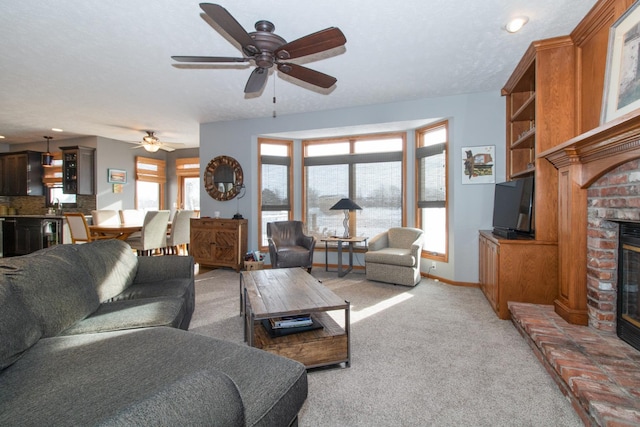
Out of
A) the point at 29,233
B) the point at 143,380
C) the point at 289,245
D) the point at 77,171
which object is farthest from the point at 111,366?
the point at 29,233

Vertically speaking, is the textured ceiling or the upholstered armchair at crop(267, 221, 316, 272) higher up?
the textured ceiling

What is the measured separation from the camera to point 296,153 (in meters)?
6.04

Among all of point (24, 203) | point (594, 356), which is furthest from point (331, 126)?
point (24, 203)

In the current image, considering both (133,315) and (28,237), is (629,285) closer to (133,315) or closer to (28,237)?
(133,315)

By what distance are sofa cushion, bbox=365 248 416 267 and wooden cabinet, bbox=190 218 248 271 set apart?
2.16 metres

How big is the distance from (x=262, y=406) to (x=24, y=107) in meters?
6.46

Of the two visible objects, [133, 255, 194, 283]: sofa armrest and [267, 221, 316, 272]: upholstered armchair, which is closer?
[133, 255, 194, 283]: sofa armrest

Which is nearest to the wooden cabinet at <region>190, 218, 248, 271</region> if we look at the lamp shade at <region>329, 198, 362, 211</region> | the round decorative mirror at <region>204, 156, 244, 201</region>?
the round decorative mirror at <region>204, 156, 244, 201</region>

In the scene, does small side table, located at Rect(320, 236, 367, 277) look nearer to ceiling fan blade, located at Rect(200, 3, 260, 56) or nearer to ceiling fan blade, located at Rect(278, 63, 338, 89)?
ceiling fan blade, located at Rect(278, 63, 338, 89)

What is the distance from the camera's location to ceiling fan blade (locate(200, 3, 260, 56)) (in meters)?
1.85

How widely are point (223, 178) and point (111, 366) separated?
15.6 feet

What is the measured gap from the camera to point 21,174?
7551 millimetres

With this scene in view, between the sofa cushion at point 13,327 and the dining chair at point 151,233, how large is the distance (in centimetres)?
397

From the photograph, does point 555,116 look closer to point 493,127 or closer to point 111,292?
point 493,127
